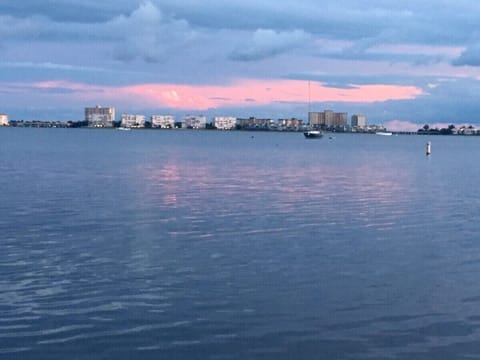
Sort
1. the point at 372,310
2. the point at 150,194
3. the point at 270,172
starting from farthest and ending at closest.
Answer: the point at 270,172 → the point at 150,194 → the point at 372,310

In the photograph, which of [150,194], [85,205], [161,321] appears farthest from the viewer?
[150,194]

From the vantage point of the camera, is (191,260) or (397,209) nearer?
(191,260)

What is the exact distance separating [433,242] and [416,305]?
30.9ft

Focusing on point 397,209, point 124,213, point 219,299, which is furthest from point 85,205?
point 219,299

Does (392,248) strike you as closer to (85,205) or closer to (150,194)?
(85,205)

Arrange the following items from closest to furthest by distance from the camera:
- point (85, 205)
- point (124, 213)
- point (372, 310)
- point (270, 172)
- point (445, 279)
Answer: point (372, 310), point (445, 279), point (124, 213), point (85, 205), point (270, 172)

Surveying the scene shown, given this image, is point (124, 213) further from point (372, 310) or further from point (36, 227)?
point (372, 310)

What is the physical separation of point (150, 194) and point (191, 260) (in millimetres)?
21105

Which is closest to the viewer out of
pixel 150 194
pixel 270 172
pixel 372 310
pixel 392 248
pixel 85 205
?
pixel 372 310

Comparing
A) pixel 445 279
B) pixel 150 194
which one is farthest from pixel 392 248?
pixel 150 194

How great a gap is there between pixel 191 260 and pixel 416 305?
7046mm

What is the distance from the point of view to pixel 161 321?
16109mm

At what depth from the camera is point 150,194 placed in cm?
4297

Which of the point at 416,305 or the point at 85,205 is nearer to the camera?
the point at 416,305
